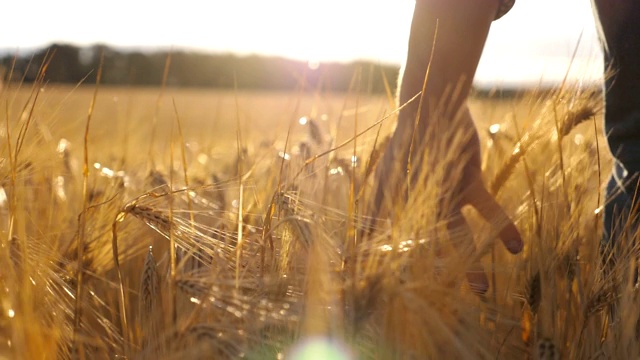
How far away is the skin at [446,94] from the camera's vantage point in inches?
45.4

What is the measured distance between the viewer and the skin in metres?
1.15

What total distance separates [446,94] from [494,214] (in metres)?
0.19

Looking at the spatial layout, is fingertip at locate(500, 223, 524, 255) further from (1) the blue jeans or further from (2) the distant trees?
(2) the distant trees

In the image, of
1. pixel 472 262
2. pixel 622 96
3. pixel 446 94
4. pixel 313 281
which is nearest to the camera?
pixel 313 281

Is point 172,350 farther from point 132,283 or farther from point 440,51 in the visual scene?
point 132,283

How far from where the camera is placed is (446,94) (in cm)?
117

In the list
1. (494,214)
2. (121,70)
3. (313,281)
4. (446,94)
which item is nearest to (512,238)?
(494,214)

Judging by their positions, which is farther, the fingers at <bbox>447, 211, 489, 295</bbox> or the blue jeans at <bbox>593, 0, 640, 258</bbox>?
the blue jeans at <bbox>593, 0, 640, 258</bbox>

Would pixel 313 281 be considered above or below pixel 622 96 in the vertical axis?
below

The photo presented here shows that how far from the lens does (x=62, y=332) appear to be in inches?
41.7

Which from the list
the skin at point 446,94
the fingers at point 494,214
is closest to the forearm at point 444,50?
the skin at point 446,94

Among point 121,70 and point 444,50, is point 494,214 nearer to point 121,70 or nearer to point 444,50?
point 444,50

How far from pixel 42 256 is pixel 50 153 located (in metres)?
0.35

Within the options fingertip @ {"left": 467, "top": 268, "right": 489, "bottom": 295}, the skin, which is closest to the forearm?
the skin
